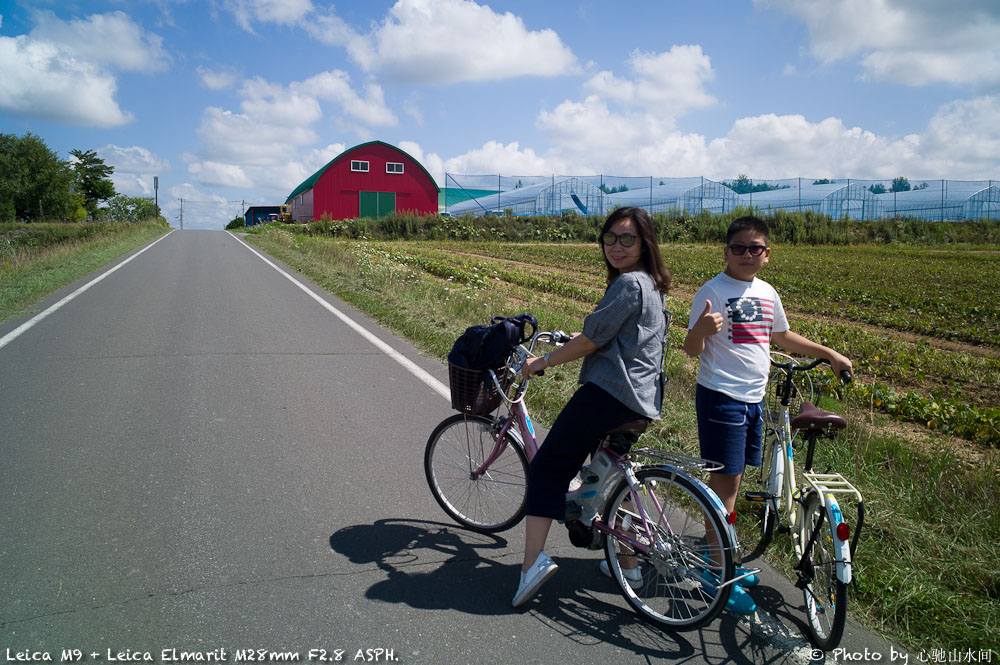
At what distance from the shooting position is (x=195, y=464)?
464 centimetres

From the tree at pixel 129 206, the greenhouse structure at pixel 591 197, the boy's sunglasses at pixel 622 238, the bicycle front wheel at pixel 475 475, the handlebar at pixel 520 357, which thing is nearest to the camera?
the boy's sunglasses at pixel 622 238

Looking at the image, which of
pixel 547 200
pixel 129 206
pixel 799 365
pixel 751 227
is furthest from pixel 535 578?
→ pixel 129 206

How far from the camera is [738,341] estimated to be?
3.33 meters

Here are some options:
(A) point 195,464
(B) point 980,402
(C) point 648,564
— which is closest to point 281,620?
(C) point 648,564

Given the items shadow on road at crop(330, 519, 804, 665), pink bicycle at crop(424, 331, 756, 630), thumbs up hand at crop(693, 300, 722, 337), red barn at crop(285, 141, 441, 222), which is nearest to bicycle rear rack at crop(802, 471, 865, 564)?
pink bicycle at crop(424, 331, 756, 630)

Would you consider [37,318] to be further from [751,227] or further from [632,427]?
[751,227]

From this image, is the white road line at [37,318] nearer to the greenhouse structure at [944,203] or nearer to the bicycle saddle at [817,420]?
the bicycle saddle at [817,420]

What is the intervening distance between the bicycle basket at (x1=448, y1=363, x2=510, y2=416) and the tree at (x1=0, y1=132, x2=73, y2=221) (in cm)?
8558

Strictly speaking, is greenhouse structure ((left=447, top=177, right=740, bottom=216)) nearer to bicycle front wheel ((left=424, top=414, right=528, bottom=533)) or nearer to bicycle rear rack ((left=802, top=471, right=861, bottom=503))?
bicycle front wheel ((left=424, top=414, right=528, bottom=533))

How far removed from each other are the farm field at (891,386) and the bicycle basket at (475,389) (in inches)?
71.4

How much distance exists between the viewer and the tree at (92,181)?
3580 inches

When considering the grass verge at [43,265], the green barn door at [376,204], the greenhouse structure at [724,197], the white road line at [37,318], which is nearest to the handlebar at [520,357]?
the white road line at [37,318]

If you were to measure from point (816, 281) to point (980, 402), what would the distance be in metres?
11.6

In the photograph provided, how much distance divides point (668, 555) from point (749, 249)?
155 centimetres
